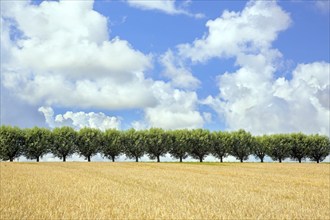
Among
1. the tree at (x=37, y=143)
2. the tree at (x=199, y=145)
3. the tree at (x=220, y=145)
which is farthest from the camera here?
the tree at (x=220, y=145)

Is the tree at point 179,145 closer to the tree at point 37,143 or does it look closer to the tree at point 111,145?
the tree at point 111,145

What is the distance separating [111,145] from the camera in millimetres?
112250

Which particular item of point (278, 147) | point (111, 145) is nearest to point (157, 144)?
point (111, 145)

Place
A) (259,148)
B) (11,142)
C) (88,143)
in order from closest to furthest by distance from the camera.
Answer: (11,142), (88,143), (259,148)

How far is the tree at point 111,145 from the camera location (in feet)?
369

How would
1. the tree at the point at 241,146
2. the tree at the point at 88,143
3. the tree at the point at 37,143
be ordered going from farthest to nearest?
the tree at the point at 241,146 → the tree at the point at 88,143 → the tree at the point at 37,143

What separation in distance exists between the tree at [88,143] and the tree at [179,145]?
19.2m

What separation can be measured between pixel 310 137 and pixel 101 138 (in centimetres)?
6239

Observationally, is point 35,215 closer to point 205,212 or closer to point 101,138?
point 205,212

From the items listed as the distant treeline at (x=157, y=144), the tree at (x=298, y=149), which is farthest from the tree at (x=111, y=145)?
the tree at (x=298, y=149)

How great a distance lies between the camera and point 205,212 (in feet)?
53.0

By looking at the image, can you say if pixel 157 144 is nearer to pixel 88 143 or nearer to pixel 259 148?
pixel 88 143

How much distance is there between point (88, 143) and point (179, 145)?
23.6 m

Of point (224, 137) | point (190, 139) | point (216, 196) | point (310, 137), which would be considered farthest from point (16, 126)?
point (216, 196)
